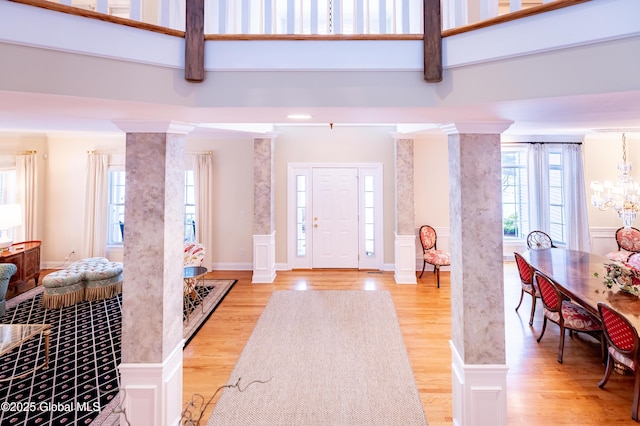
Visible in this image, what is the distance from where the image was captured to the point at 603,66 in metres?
1.30

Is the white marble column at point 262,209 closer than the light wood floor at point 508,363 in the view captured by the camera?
No

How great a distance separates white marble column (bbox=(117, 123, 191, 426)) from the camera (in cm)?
205

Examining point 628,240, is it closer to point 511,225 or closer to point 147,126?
point 511,225

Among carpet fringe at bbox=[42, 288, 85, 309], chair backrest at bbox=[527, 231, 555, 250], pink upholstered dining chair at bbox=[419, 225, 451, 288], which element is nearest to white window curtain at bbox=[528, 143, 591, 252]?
chair backrest at bbox=[527, 231, 555, 250]

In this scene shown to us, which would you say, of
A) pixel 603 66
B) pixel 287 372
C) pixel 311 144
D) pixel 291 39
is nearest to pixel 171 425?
pixel 287 372

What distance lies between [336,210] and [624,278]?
176 inches

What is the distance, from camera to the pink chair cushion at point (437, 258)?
5629mm

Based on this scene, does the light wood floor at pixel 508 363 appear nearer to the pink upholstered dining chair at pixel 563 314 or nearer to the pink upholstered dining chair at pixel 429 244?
the pink upholstered dining chair at pixel 563 314

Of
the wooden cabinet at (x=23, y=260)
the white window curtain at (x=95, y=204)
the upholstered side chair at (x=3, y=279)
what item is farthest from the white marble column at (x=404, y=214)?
the wooden cabinet at (x=23, y=260)

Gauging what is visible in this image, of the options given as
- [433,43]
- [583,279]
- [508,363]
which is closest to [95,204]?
[433,43]

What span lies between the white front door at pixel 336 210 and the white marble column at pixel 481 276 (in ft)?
14.8

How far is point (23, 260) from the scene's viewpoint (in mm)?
5059

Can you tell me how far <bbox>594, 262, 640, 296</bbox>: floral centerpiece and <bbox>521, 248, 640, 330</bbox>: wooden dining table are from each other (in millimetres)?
52

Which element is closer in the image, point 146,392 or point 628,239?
point 146,392
